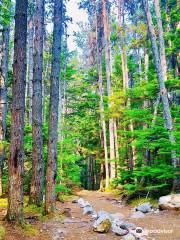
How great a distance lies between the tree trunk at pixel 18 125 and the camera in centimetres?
668

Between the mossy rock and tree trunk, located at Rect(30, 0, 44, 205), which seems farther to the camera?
tree trunk, located at Rect(30, 0, 44, 205)

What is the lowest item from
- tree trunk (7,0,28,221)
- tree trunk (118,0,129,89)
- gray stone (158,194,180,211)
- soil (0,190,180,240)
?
soil (0,190,180,240)

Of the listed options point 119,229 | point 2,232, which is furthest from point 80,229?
point 2,232

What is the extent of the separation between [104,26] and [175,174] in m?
15.0

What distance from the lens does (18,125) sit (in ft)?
22.4

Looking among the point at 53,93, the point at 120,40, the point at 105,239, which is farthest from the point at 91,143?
the point at 105,239

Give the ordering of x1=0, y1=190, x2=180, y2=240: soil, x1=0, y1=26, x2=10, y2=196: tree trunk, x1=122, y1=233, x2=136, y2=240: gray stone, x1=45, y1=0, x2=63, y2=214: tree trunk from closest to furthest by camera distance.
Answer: x1=0, y1=190, x2=180, y2=240: soil < x1=122, y1=233, x2=136, y2=240: gray stone < x1=45, y1=0, x2=63, y2=214: tree trunk < x1=0, y1=26, x2=10, y2=196: tree trunk

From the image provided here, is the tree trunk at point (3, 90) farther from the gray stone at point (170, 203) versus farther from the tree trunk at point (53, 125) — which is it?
the gray stone at point (170, 203)

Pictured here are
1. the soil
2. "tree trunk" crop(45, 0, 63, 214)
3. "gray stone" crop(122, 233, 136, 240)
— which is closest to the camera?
the soil

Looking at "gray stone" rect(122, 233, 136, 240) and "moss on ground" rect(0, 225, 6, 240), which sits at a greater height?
"moss on ground" rect(0, 225, 6, 240)

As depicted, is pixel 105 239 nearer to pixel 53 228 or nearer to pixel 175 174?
pixel 53 228

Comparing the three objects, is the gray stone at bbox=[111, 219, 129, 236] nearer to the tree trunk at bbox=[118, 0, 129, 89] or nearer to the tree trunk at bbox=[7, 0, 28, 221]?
the tree trunk at bbox=[7, 0, 28, 221]

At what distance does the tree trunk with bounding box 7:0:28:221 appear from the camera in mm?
6676

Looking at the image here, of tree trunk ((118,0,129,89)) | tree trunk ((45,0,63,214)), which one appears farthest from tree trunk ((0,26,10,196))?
tree trunk ((118,0,129,89))
